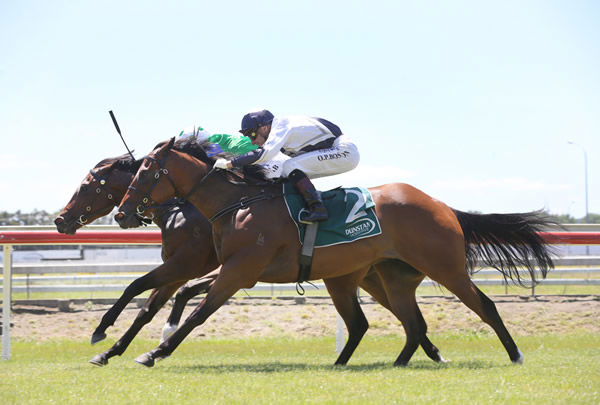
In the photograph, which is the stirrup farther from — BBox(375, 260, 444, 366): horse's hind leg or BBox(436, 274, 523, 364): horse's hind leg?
BBox(436, 274, 523, 364): horse's hind leg

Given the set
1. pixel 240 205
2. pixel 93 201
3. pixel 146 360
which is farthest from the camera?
pixel 93 201

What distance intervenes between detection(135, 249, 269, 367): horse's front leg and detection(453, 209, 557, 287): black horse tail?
2244 mm

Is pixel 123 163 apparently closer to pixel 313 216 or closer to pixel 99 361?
pixel 99 361

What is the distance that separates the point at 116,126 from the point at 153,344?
2939 mm

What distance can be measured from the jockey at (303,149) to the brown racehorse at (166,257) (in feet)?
3.24

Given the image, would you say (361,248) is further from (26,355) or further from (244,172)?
(26,355)

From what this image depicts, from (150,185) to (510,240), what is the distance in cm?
360

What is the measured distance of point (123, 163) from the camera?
7363 millimetres

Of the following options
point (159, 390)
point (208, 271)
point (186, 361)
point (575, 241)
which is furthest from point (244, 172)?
point (575, 241)

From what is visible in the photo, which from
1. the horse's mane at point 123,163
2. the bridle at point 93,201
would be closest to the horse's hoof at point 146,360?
the bridle at point 93,201

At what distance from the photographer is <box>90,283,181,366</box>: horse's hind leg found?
6.22 m

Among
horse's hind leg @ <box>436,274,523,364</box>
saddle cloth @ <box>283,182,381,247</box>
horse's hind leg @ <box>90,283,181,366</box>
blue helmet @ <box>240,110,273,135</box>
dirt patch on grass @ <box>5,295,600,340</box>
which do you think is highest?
blue helmet @ <box>240,110,273,135</box>

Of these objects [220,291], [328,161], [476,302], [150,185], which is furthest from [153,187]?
[476,302]

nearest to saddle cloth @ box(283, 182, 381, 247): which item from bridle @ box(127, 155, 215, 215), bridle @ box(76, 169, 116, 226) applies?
bridle @ box(127, 155, 215, 215)
